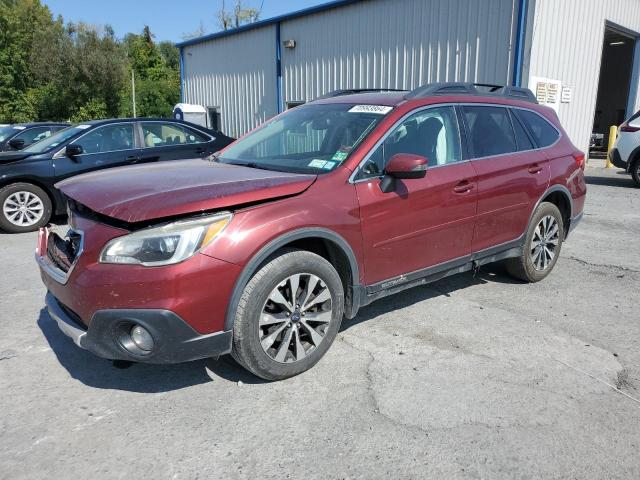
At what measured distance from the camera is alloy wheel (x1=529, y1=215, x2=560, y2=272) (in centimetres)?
499

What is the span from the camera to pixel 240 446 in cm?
266

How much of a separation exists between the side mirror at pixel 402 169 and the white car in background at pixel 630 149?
10111 mm

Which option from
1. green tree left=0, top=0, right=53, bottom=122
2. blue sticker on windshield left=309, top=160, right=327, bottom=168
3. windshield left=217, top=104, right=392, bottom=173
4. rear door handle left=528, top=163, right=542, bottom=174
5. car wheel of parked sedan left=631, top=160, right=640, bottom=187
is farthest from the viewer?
green tree left=0, top=0, right=53, bottom=122

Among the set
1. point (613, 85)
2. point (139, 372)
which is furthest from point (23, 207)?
point (613, 85)

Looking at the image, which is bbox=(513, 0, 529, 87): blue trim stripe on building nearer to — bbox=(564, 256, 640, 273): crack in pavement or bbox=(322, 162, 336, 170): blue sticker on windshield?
bbox=(564, 256, 640, 273): crack in pavement

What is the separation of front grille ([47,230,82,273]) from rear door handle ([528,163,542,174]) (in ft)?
11.9

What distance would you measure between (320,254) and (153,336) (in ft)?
3.87

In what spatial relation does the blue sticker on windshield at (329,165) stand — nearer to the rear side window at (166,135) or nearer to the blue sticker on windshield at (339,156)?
the blue sticker on windshield at (339,156)

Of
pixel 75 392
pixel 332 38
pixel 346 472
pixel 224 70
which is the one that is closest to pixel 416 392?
pixel 346 472

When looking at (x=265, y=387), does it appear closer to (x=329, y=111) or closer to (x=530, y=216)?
(x=329, y=111)

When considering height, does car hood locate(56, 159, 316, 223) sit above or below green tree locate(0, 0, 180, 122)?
below

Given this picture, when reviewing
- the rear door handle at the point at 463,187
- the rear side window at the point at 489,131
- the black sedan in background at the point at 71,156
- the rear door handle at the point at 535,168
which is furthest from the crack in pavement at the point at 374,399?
the black sedan in background at the point at 71,156

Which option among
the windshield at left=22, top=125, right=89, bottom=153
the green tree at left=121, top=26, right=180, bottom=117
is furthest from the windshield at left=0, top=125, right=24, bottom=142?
the green tree at left=121, top=26, right=180, bottom=117

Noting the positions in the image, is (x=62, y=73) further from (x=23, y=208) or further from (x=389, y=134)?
(x=389, y=134)
